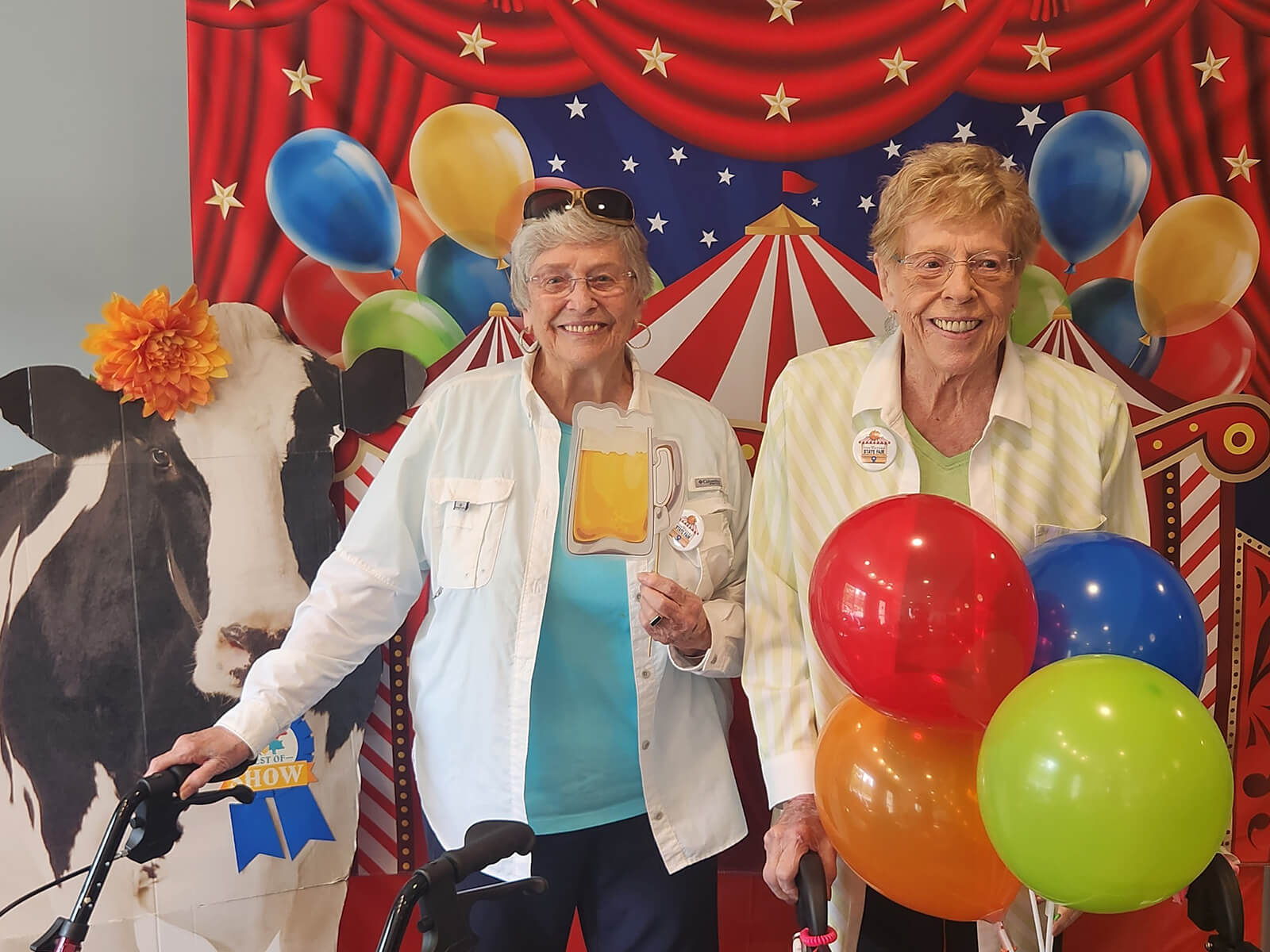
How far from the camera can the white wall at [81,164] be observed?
7.24ft

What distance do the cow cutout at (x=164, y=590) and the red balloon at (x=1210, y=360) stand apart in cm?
188

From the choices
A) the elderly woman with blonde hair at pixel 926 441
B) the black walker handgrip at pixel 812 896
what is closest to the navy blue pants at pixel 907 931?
the elderly woman with blonde hair at pixel 926 441

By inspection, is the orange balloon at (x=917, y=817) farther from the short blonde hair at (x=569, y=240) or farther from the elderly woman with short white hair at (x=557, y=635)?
the short blonde hair at (x=569, y=240)

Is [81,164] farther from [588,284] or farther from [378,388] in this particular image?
[588,284]

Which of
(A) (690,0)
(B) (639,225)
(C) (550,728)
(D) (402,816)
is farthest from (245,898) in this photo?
(A) (690,0)

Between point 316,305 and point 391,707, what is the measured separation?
1.00 meters

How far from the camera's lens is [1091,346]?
2404mm

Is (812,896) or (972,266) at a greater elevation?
(972,266)

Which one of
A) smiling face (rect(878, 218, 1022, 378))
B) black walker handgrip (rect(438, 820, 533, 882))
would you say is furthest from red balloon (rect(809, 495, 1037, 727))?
black walker handgrip (rect(438, 820, 533, 882))

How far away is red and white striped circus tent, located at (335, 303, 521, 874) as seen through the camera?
237 cm

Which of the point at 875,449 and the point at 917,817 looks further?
the point at 875,449

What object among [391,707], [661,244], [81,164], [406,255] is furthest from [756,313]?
[81,164]

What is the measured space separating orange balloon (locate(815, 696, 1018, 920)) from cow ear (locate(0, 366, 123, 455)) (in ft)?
5.80

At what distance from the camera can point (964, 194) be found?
5.53 ft
